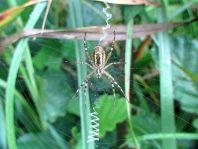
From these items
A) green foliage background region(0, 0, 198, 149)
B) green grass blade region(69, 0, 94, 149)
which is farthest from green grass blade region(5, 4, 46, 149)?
green grass blade region(69, 0, 94, 149)

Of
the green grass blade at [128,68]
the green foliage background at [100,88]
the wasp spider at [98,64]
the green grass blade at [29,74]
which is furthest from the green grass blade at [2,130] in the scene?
the green grass blade at [128,68]

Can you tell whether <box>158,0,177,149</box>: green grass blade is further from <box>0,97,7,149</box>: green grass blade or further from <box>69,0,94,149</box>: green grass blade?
<box>0,97,7,149</box>: green grass blade

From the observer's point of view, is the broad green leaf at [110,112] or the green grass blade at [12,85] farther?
the broad green leaf at [110,112]

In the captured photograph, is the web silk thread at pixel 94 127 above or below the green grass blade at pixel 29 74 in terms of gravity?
below

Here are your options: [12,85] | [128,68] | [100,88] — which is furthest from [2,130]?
[128,68]

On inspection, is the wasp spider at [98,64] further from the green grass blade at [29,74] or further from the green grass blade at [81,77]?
the green grass blade at [29,74]

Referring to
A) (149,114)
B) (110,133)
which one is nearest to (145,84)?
(149,114)

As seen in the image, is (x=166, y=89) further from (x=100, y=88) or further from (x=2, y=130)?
(x=2, y=130)
